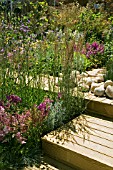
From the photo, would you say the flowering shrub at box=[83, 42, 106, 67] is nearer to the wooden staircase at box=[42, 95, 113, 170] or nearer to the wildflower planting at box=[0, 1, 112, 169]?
the wildflower planting at box=[0, 1, 112, 169]

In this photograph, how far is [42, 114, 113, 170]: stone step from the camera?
238cm

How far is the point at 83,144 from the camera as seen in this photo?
2559 mm

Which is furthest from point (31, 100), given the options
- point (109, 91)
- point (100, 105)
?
point (109, 91)

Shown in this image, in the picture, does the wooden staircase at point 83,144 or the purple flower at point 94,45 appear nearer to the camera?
the wooden staircase at point 83,144

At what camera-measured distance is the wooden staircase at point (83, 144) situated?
2.38m

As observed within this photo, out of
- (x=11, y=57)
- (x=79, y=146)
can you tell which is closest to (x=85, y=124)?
(x=79, y=146)

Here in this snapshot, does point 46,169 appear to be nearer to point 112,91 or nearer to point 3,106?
point 3,106

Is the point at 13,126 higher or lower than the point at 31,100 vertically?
lower

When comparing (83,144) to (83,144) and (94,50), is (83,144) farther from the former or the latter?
(94,50)

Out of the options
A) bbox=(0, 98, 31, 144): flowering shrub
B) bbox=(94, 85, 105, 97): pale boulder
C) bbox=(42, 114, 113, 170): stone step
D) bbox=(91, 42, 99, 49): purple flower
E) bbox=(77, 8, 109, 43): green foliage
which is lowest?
bbox=(42, 114, 113, 170): stone step

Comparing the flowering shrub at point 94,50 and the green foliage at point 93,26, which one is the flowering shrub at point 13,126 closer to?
the flowering shrub at point 94,50

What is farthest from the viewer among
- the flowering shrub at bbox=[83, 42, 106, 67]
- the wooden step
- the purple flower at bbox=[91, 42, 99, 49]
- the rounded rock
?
the purple flower at bbox=[91, 42, 99, 49]

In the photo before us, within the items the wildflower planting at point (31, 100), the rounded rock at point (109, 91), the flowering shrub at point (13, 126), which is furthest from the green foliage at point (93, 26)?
the flowering shrub at point (13, 126)

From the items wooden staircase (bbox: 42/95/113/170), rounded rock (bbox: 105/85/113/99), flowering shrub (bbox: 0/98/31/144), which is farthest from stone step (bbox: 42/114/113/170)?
rounded rock (bbox: 105/85/113/99)
